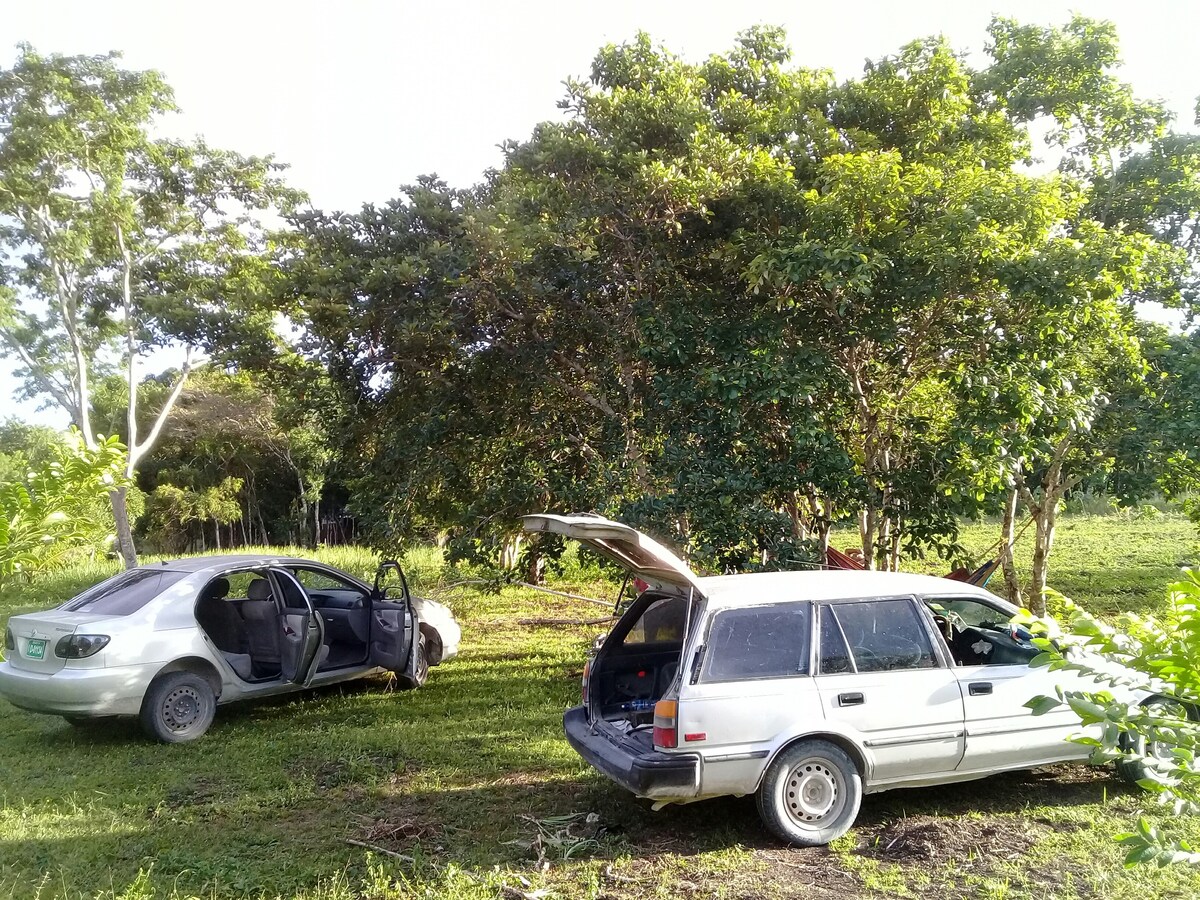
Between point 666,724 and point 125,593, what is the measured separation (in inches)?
206

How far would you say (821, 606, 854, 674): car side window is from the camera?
4918 mm

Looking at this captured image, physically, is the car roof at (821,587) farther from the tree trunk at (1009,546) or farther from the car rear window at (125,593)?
the tree trunk at (1009,546)

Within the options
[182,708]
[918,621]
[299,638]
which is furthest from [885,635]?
[182,708]

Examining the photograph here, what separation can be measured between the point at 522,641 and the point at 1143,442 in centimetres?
770

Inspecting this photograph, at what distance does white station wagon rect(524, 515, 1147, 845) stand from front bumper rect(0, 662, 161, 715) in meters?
3.65

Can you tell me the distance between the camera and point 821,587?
16.9 ft

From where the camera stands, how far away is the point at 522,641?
38.1 feet

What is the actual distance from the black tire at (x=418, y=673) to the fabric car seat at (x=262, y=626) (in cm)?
116

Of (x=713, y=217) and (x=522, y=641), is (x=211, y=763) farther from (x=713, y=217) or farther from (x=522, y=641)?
(x=713, y=217)

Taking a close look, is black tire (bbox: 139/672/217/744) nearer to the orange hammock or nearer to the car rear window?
the car rear window

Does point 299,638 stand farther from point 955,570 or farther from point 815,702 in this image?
point 955,570

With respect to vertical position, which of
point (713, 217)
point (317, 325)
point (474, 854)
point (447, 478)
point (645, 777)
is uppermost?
point (713, 217)

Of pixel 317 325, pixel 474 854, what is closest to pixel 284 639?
pixel 317 325

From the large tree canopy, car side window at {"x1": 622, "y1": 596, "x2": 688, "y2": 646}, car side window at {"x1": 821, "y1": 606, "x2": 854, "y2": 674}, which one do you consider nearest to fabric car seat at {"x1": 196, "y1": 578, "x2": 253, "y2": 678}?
the large tree canopy
